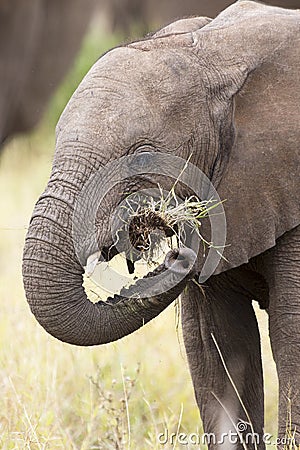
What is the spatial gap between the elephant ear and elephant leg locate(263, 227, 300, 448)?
Result: 61 millimetres

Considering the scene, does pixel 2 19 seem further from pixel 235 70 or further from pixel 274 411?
pixel 235 70

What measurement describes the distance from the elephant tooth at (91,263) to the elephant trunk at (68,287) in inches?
1.2

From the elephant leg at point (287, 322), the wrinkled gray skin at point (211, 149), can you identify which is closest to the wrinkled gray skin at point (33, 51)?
the wrinkled gray skin at point (211, 149)

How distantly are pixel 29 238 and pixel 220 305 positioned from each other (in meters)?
0.96

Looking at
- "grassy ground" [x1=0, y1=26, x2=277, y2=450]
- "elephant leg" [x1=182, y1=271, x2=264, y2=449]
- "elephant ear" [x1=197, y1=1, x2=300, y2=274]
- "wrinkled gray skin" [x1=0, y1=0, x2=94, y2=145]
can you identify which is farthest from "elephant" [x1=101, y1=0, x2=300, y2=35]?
"elephant ear" [x1=197, y1=1, x2=300, y2=274]

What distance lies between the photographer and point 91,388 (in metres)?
4.61

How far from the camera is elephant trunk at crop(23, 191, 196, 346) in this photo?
3.27m

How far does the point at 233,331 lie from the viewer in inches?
161

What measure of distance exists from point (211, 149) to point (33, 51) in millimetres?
4965

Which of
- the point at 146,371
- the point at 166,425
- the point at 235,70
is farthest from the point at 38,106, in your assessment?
the point at 235,70

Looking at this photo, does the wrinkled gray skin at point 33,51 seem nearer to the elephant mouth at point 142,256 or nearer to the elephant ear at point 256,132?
the elephant ear at point 256,132

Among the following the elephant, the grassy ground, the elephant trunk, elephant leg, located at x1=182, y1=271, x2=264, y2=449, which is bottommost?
the grassy ground

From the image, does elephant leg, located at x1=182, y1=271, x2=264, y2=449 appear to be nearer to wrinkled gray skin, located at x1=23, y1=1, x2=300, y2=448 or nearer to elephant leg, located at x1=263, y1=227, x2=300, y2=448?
wrinkled gray skin, located at x1=23, y1=1, x2=300, y2=448

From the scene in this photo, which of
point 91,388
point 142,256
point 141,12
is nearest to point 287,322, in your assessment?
point 142,256
